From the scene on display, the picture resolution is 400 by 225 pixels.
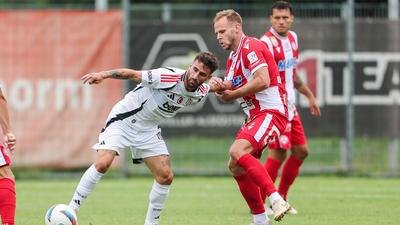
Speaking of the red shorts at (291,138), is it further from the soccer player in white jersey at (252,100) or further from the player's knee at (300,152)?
the soccer player in white jersey at (252,100)

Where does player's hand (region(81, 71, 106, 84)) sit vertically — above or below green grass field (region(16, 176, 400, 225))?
above

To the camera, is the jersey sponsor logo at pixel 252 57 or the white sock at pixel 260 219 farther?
the white sock at pixel 260 219

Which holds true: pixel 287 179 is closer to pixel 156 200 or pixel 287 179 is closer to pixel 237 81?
pixel 237 81

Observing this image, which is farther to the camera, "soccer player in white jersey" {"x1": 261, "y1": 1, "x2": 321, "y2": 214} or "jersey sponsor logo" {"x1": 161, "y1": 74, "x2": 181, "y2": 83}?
"soccer player in white jersey" {"x1": 261, "y1": 1, "x2": 321, "y2": 214}

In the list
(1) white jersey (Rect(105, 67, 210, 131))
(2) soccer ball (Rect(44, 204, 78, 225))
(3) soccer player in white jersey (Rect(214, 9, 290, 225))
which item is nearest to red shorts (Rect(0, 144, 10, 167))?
(2) soccer ball (Rect(44, 204, 78, 225))

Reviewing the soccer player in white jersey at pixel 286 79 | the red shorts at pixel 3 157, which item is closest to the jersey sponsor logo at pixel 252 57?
the soccer player in white jersey at pixel 286 79

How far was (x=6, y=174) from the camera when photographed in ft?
27.6

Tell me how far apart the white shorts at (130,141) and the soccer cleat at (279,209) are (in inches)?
52.4

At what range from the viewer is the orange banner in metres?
17.0

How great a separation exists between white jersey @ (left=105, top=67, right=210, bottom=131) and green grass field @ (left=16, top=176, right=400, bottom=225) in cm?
145

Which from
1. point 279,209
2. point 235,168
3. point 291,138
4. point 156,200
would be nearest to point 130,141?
point 156,200

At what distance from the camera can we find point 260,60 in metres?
9.53

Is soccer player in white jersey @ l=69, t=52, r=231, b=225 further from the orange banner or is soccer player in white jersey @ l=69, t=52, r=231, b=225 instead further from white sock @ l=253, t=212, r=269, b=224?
the orange banner

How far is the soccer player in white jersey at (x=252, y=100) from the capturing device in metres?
9.41
